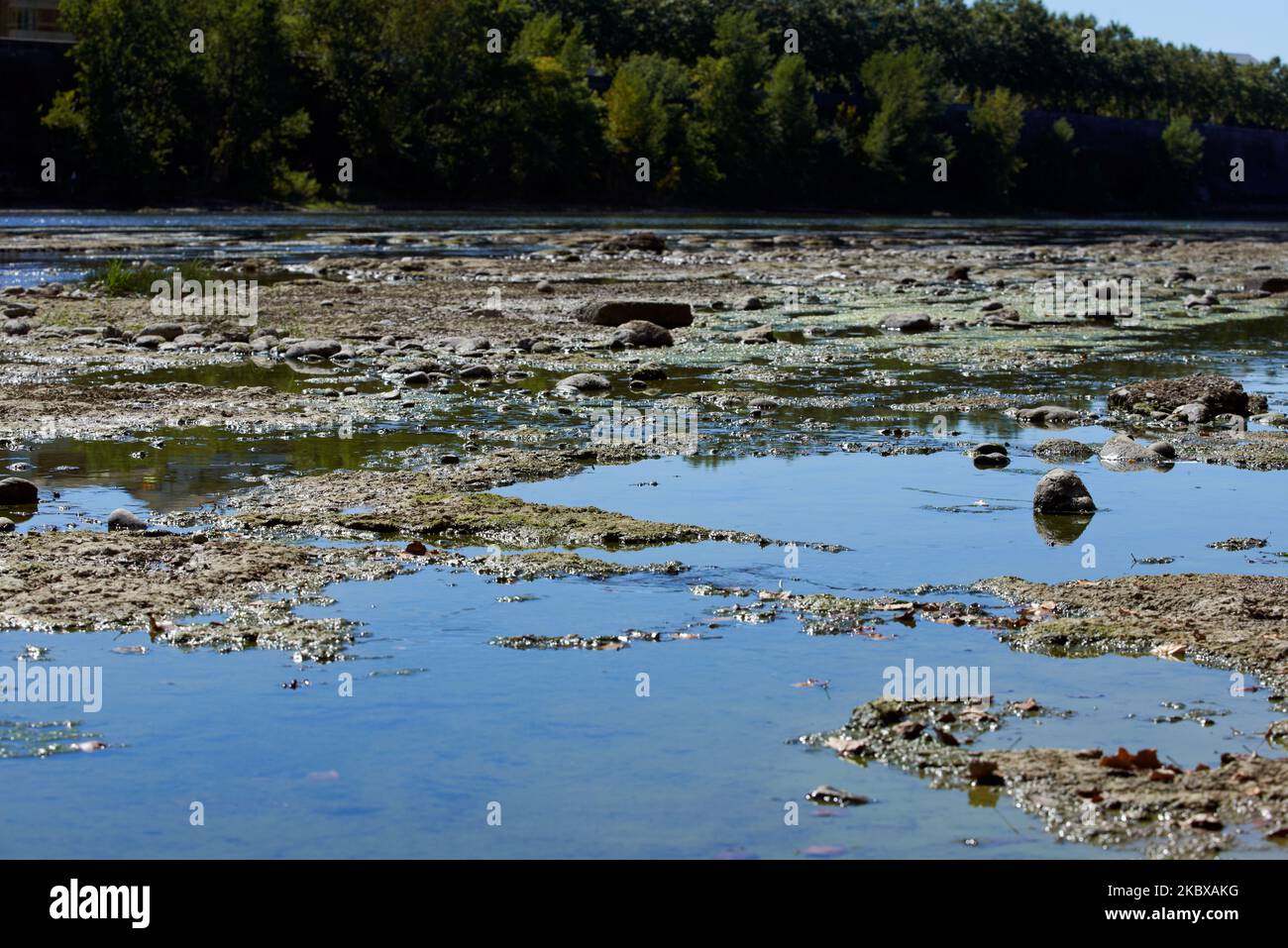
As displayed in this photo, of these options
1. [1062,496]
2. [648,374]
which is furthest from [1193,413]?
[648,374]

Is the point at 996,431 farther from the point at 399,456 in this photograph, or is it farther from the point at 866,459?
the point at 399,456

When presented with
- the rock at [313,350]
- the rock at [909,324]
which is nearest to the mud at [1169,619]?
the rock at [313,350]

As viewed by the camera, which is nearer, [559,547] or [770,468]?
[559,547]

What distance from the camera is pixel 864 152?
91.8 m

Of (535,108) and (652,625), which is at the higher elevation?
(535,108)

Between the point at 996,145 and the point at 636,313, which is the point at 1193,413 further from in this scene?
the point at 996,145

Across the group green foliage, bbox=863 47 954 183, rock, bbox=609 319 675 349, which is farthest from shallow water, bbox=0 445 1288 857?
green foliage, bbox=863 47 954 183

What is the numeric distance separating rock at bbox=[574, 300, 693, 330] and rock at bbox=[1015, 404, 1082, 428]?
645 centimetres

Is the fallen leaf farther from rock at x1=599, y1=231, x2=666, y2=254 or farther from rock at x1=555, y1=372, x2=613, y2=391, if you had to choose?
rock at x1=599, y1=231, x2=666, y2=254

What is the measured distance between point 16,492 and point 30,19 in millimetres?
96902

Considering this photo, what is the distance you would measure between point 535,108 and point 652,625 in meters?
73.5

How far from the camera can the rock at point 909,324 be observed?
59.7 ft
